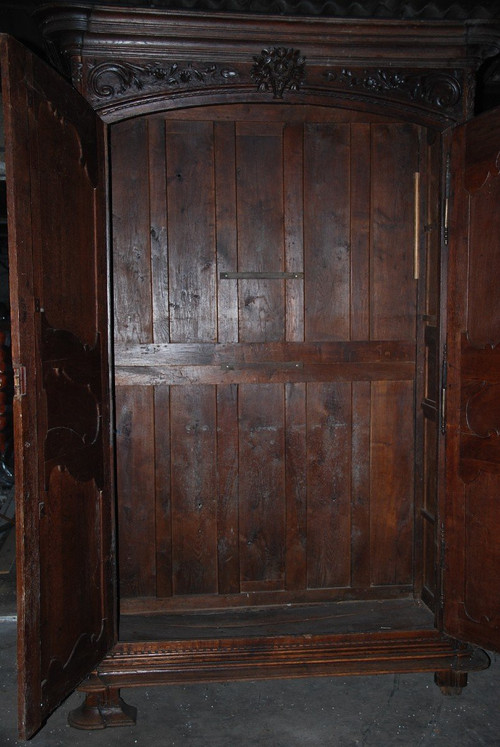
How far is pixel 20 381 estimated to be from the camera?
1.95m

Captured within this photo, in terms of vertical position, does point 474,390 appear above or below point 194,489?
above

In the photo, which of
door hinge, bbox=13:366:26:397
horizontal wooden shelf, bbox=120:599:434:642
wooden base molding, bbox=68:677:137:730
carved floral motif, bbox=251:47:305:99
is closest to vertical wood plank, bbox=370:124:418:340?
carved floral motif, bbox=251:47:305:99

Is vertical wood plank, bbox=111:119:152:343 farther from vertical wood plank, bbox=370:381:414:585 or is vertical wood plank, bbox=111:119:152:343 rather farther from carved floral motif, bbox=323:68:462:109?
vertical wood plank, bbox=370:381:414:585

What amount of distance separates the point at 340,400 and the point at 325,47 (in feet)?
4.54

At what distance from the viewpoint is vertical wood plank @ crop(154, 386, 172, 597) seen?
288 cm

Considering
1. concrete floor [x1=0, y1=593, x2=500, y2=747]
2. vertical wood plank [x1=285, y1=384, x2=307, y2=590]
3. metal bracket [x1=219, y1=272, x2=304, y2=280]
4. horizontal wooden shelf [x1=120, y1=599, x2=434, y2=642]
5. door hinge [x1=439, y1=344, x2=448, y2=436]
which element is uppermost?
metal bracket [x1=219, y1=272, x2=304, y2=280]

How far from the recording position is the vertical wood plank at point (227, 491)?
2.92 m

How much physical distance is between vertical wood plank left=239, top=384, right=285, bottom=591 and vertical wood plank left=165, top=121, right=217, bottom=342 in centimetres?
36

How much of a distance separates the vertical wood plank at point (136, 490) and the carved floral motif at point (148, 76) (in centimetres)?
115

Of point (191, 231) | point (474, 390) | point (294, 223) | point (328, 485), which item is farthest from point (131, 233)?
point (474, 390)

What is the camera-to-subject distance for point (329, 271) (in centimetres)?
292

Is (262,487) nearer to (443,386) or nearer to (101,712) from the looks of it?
(443,386)

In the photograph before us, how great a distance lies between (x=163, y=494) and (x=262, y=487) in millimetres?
425

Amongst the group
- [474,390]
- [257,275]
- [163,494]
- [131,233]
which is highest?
[131,233]
